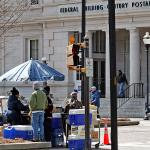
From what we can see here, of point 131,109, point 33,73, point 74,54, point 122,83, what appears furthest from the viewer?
point 122,83

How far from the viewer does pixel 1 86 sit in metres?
46.1

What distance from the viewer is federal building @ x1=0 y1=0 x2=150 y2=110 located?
1597 inches

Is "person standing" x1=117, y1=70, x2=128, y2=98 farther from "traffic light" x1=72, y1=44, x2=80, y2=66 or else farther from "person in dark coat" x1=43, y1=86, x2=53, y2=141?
"traffic light" x1=72, y1=44, x2=80, y2=66

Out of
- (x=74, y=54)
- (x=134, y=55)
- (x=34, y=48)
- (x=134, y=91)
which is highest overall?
(x=34, y=48)

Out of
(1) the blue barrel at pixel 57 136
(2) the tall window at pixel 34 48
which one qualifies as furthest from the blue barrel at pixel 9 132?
(2) the tall window at pixel 34 48

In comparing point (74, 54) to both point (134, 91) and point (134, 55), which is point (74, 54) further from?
point (134, 91)

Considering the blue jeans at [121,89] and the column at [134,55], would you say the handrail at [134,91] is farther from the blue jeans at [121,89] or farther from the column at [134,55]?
the column at [134,55]

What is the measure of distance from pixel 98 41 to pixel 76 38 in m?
→ 1.76

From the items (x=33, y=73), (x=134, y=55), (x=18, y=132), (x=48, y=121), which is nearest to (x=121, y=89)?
(x=134, y=55)

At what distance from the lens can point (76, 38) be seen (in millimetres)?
44906

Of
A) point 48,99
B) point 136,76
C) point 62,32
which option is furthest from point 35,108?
point 62,32

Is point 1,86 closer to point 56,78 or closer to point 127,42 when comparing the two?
point 127,42

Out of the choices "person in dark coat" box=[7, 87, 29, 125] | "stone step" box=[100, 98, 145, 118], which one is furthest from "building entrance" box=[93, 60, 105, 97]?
"person in dark coat" box=[7, 87, 29, 125]

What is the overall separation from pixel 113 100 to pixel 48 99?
3520 mm
